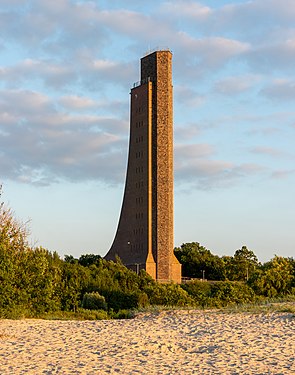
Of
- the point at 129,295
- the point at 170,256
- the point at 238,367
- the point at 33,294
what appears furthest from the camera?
the point at 170,256

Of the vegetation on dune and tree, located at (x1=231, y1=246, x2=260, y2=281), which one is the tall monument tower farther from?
the vegetation on dune

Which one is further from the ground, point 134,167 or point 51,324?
point 134,167

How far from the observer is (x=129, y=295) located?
33.6 meters

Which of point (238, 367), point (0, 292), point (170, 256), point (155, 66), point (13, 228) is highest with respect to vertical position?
point (155, 66)

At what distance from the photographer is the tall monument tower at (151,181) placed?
7719cm

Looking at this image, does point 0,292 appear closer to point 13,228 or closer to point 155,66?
point 13,228

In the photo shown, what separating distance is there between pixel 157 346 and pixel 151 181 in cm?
6548

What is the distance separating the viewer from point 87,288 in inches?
1380

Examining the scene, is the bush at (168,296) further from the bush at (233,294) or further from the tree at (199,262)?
the tree at (199,262)

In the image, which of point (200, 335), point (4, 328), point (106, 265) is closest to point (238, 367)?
point (200, 335)

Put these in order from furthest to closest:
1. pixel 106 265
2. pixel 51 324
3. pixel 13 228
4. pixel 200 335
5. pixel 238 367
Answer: pixel 106 265 < pixel 13 228 < pixel 51 324 < pixel 200 335 < pixel 238 367

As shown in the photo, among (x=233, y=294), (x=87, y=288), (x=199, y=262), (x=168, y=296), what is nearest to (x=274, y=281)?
(x=233, y=294)

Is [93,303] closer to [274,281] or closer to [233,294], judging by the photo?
[233,294]

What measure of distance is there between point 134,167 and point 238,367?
232ft
